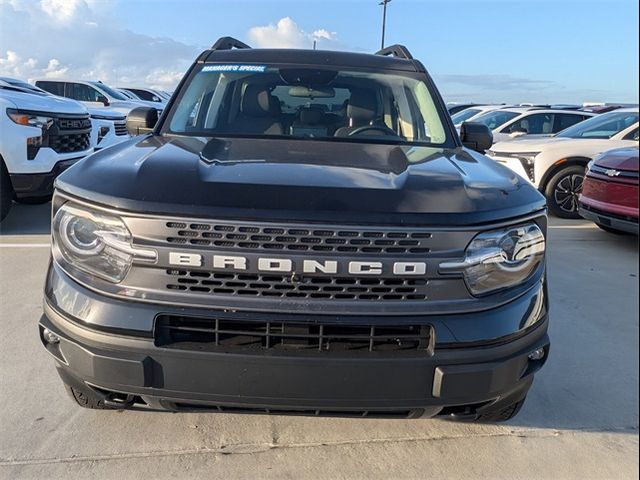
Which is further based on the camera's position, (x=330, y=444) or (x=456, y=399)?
(x=330, y=444)

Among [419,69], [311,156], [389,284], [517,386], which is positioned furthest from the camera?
[419,69]

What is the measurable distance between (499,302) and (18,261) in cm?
461

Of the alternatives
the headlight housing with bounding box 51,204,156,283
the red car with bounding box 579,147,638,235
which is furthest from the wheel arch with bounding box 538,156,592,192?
the headlight housing with bounding box 51,204,156,283

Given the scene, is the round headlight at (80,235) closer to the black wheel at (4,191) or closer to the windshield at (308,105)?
the windshield at (308,105)

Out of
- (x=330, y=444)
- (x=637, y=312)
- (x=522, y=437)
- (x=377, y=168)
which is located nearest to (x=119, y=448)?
(x=330, y=444)

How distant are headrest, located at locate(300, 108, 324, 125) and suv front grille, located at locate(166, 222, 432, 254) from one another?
1590 mm

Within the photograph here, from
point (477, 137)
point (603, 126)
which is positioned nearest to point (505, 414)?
point (477, 137)

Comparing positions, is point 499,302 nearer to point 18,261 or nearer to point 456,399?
point 456,399

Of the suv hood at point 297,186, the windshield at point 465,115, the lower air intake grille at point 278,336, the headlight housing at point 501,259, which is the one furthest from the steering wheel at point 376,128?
the windshield at point 465,115

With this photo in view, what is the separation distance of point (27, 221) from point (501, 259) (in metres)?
6.39

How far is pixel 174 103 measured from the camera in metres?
3.26

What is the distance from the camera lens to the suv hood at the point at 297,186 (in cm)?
185

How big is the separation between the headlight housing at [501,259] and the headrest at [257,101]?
5.87 ft

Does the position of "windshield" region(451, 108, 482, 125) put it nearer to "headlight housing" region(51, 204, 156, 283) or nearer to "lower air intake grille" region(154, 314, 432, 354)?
"lower air intake grille" region(154, 314, 432, 354)
